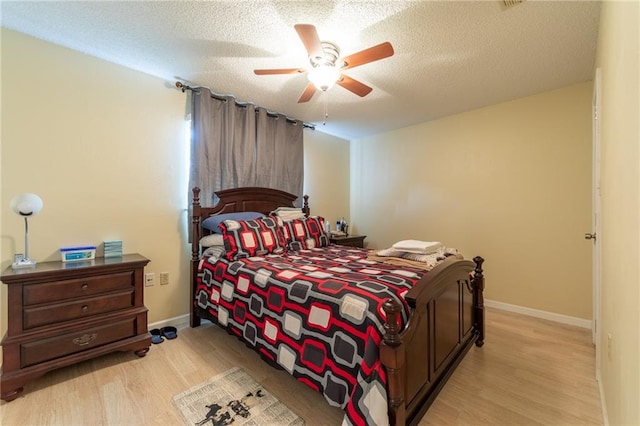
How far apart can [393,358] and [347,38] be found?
82.6 inches

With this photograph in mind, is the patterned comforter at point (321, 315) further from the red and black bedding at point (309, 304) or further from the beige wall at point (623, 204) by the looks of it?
the beige wall at point (623, 204)

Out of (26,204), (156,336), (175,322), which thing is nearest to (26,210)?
(26,204)

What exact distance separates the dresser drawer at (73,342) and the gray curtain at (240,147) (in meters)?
1.29

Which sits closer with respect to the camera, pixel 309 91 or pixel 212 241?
pixel 309 91

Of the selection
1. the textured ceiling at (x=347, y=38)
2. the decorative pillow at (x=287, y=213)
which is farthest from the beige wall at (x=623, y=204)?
the decorative pillow at (x=287, y=213)

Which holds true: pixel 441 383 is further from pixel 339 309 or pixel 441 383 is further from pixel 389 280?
pixel 339 309

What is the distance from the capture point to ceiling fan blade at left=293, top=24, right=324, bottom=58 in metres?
1.48

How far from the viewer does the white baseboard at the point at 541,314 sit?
8.86 ft

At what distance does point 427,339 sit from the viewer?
1542mm

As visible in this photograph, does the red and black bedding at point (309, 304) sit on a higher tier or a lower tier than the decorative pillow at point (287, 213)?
lower

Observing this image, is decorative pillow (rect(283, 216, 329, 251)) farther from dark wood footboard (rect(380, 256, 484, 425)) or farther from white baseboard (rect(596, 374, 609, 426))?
white baseboard (rect(596, 374, 609, 426))

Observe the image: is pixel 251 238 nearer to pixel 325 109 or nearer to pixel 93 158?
pixel 93 158

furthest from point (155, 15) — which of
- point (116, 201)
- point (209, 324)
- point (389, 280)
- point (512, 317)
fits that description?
point (512, 317)

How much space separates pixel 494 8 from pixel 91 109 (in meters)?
3.12
